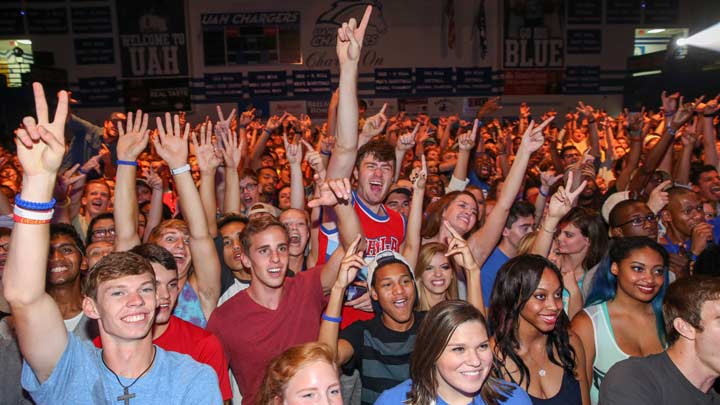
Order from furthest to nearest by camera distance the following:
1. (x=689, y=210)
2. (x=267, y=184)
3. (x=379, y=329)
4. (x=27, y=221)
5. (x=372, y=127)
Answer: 1. (x=267, y=184)
2. (x=372, y=127)
3. (x=689, y=210)
4. (x=379, y=329)
5. (x=27, y=221)

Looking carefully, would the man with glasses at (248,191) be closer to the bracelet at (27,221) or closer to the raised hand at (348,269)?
the raised hand at (348,269)

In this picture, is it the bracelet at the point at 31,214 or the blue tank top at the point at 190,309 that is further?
the blue tank top at the point at 190,309

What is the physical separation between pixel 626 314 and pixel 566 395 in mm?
675

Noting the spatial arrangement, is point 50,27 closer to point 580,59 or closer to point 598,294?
point 580,59

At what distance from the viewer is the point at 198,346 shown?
2793 mm

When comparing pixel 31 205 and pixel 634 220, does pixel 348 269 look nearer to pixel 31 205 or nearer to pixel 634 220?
pixel 31 205

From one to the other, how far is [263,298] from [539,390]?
1.47m

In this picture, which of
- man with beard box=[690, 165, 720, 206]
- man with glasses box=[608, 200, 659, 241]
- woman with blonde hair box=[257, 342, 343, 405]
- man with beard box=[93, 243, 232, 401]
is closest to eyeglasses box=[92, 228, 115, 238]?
man with beard box=[93, 243, 232, 401]

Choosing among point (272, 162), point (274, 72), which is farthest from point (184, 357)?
point (274, 72)

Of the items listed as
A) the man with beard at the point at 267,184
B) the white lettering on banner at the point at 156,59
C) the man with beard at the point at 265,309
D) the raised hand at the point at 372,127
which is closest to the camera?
the man with beard at the point at 265,309

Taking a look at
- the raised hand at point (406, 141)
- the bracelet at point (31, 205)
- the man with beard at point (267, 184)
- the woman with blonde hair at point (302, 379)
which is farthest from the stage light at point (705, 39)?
the bracelet at point (31, 205)

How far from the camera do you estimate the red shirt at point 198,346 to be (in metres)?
2.74

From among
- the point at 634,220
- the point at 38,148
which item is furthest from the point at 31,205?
the point at 634,220

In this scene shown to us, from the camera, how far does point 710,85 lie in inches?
542
